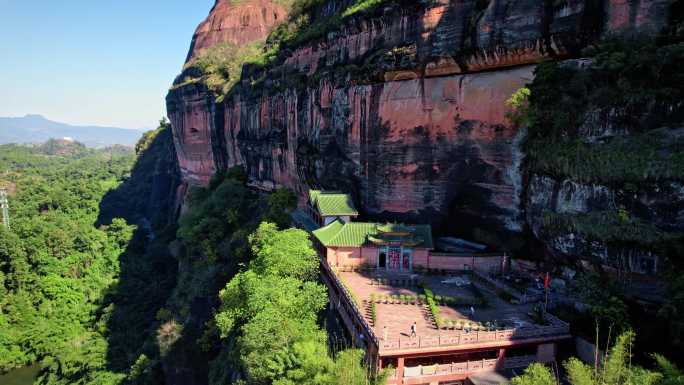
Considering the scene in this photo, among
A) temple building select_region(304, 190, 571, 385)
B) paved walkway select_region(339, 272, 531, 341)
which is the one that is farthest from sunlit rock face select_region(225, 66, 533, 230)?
paved walkway select_region(339, 272, 531, 341)

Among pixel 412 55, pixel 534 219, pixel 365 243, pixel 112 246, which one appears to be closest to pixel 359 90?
pixel 412 55

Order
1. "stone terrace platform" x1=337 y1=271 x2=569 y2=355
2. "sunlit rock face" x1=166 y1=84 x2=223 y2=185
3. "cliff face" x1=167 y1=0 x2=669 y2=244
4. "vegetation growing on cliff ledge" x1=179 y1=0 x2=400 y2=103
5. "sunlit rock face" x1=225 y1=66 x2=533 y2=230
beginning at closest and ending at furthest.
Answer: "stone terrace platform" x1=337 y1=271 x2=569 y2=355 < "cliff face" x1=167 y1=0 x2=669 y2=244 < "sunlit rock face" x1=225 y1=66 x2=533 y2=230 < "vegetation growing on cliff ledge" x1=179 y1=0 x2=400 y2=103 < "sunlit rock face" x1=166 y1=84 x2=223 y2=185

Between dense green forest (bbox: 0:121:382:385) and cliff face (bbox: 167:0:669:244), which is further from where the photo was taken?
cliff face (bbox: 167:0:669:244)

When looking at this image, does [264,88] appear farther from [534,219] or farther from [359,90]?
[534,219]

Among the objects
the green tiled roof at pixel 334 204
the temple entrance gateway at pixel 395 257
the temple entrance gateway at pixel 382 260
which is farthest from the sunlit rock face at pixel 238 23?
the temple entrance gateway at pixel 395 257

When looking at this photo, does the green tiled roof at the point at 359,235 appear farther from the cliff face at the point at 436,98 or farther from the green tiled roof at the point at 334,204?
the cliff face at the point at 436,98

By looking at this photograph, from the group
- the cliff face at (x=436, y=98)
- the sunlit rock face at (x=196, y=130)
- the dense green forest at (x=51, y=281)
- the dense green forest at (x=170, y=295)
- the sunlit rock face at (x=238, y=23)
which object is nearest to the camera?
the dense green forest at (x=170, y=295)

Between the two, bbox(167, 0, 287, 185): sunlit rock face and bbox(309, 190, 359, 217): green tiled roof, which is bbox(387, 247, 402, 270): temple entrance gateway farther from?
bbox(167, 0, 287, 185): sunlit rock face
